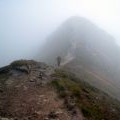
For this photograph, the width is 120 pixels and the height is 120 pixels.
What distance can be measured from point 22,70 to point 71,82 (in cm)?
762

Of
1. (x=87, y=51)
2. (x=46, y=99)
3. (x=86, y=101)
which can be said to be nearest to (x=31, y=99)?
(x=46, y=99)

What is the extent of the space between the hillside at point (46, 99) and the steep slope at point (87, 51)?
5570 cm

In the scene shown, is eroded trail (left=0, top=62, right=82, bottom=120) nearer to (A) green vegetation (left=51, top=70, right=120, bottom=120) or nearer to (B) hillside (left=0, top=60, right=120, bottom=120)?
(B) hillside (left=0, top=60, right=120, bottom=120)

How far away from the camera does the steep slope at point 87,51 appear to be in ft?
357

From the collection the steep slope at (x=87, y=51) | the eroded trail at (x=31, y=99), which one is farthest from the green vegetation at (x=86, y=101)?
the steep slope at (x=87, y=51)

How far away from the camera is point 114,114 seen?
3472 cm

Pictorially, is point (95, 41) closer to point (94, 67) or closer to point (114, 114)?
point (94, 67)

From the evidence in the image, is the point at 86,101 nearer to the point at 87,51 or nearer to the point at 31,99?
the point at 31,99

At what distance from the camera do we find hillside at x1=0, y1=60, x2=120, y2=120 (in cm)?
3186

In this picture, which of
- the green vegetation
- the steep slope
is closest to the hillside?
the green vegetation

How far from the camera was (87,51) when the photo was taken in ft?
430

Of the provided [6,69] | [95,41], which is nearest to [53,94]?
[6,69]

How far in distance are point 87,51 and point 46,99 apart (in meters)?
97.5

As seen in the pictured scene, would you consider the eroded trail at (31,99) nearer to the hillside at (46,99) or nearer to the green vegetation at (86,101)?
the hillside at (46,99)
